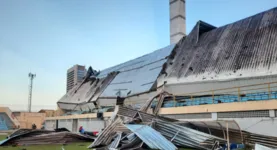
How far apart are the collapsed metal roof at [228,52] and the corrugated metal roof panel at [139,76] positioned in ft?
4.48

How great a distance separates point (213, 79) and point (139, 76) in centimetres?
948

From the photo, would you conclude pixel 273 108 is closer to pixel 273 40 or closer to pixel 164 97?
pixel 273 40

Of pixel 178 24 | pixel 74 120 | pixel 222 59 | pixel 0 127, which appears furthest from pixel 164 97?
pixel 0 127

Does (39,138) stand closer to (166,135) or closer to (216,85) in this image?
(166,135)

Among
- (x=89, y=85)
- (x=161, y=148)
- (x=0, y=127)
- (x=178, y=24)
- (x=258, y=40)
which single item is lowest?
(x=0, y=127)

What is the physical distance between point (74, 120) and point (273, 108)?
20.0 meters

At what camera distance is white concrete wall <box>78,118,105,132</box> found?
1948 cm

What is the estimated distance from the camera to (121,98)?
22.2 meters

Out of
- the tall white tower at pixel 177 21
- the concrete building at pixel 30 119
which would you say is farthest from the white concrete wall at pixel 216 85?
the concrete building at pixel 30 119

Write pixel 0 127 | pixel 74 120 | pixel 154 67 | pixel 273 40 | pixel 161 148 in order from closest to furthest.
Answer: pixel 161 148 < pixel 273 40 < pixel 154 67 < pixel 74 120 < pixel 0 127

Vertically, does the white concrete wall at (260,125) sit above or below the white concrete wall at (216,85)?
below

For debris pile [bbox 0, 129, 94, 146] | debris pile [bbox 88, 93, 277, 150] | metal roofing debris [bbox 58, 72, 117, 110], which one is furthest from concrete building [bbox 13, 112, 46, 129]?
debris pile [bbox 88, 93, 277, 150]

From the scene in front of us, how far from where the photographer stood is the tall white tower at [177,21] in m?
29.2

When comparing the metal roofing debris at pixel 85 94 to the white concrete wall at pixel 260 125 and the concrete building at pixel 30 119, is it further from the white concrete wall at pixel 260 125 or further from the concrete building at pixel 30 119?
the white concrete wall at pixel 260 125
